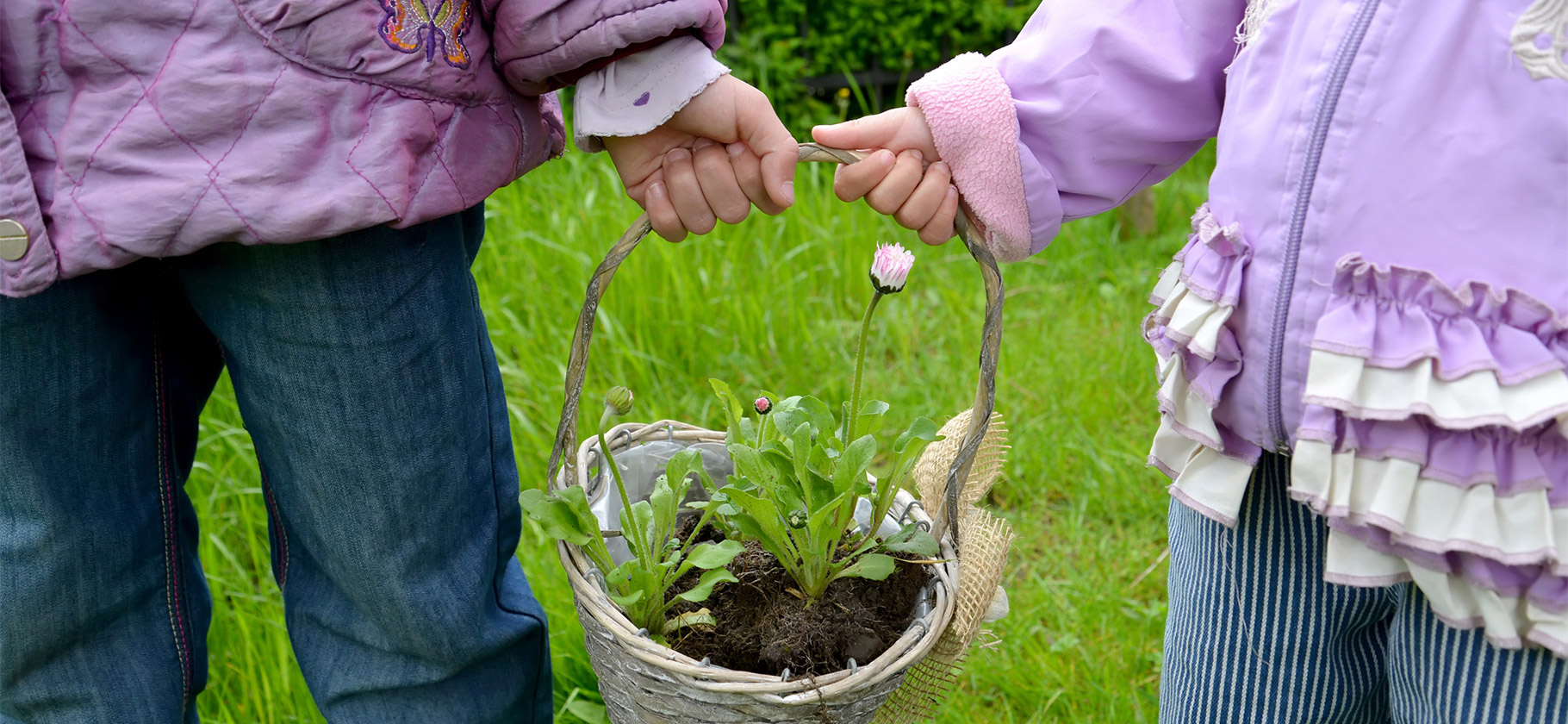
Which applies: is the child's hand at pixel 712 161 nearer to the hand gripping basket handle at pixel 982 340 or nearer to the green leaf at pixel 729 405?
the hand gripping basket handle at pixel 982 340

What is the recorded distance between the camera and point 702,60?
0.93m

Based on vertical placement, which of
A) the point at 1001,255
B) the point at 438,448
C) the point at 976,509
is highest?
the point at 1001,255

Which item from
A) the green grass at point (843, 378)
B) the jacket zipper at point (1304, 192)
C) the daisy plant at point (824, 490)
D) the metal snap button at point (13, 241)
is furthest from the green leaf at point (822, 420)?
the metal snap button at point (13, 241)

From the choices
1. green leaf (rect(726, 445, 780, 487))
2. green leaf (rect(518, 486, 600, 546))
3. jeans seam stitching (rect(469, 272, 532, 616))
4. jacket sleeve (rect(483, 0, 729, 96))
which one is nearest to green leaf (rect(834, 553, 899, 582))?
green leaf (rect(726, 445, 780, 487))

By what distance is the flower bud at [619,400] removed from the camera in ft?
3.48

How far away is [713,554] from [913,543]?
18 cm

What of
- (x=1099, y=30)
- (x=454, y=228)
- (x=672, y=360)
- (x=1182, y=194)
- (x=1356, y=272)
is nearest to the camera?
(x=1356, y=272)

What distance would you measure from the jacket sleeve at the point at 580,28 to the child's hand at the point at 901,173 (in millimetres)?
162

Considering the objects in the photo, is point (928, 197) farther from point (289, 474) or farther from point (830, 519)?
point (289, 474)

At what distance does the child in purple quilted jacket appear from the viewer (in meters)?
0.82

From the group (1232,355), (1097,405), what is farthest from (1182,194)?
(1232,355)

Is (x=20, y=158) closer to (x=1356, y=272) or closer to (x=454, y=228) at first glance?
(x=454, y=228)

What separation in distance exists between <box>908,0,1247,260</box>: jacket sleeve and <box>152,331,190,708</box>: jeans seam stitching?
0.71 metres

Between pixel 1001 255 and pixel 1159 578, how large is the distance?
0.94 m
